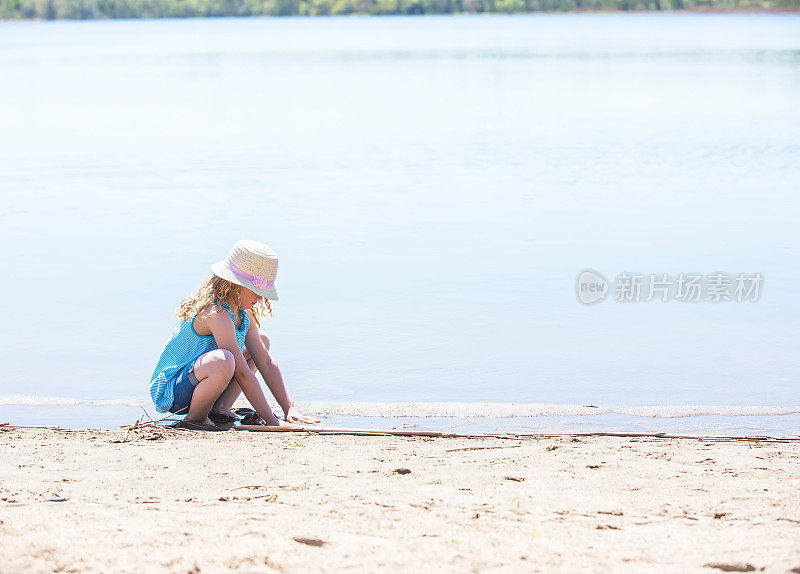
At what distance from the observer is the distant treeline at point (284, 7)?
91.6 metres

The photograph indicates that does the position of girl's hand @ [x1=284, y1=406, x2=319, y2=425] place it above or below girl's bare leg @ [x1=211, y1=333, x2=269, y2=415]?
below

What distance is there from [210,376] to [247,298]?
15.3 inches

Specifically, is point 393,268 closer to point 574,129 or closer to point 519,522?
point 519,522

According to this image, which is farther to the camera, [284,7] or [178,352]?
[284,7]

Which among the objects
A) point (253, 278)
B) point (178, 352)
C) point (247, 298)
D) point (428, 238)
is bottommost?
point (428, 238)

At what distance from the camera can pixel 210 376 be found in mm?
4863

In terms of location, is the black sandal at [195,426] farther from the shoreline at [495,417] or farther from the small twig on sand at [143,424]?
the shoreline at [495,417]

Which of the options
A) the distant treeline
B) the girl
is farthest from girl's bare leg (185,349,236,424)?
the distant treeline

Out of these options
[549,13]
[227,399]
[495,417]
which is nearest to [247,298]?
[227,399]

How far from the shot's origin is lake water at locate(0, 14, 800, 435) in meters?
6.22

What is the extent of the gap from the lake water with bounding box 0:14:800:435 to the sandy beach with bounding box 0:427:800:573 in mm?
1023

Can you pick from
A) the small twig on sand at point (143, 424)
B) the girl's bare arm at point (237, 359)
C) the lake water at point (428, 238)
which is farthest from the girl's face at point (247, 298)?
the lake water at point (428, 238)

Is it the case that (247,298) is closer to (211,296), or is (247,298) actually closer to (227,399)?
(211,296)

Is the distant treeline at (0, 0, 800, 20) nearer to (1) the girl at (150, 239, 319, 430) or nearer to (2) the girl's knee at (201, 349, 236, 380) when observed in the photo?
(1) the girl at (150, 239, 319, 430)
